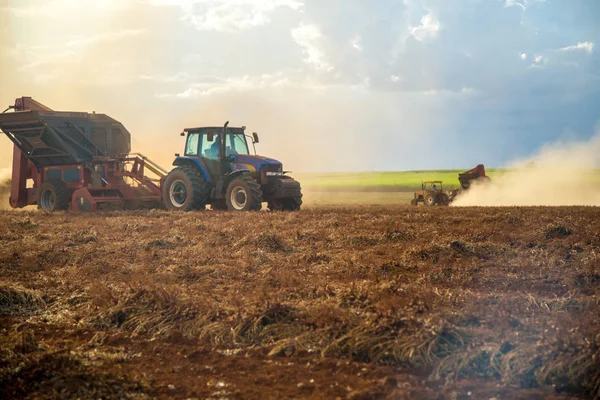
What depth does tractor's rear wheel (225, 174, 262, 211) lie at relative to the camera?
2009 centimetres

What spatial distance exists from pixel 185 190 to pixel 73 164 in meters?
4.82

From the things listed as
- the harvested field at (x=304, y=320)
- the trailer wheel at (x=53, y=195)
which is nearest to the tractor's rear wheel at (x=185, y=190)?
the trailer wheel at (x=53, y=195)

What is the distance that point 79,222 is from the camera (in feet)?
59.3

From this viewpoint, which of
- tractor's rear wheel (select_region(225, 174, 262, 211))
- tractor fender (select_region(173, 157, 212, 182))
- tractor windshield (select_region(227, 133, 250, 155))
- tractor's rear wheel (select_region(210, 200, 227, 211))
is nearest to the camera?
tractor's rear wheel (select_region(225, 174, 262, 211))

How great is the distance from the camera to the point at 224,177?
2116 centimetres

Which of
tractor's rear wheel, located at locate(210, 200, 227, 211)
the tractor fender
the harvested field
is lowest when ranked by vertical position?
the harvested field

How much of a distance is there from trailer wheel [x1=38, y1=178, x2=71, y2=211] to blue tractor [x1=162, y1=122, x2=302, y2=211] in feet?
12.7

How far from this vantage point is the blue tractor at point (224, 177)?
2072 centimetres

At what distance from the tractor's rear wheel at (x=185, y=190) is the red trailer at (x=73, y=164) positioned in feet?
2.41

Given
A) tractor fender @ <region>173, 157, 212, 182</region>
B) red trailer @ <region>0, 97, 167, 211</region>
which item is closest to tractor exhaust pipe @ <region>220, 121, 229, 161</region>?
tractor fender @ <region>173, 157, 212, 182</region>

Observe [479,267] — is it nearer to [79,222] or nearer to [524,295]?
[524,295]

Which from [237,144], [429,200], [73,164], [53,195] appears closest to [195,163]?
[237,144]

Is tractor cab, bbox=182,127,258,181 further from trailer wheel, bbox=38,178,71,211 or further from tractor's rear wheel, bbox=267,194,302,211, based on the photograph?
trailer wheel, bbox=38,178,71,211

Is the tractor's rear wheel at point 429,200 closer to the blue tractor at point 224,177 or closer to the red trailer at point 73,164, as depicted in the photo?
the blue tractor at point 224,177
